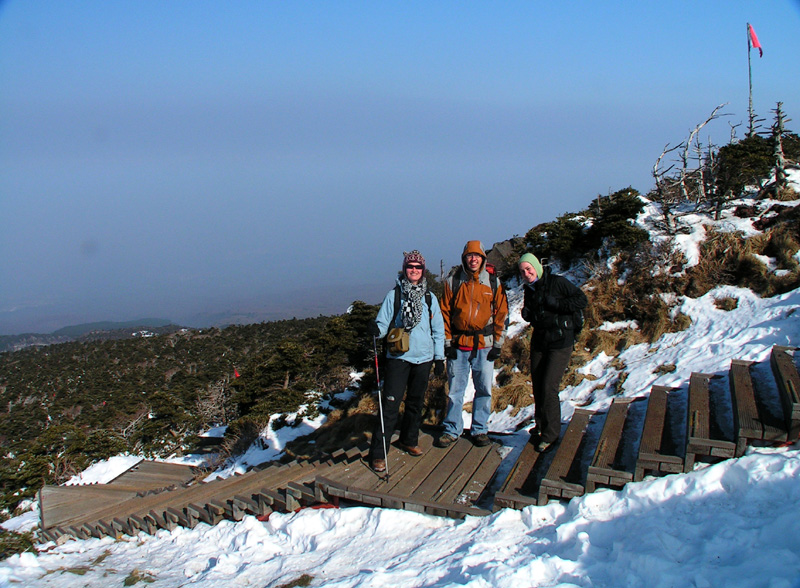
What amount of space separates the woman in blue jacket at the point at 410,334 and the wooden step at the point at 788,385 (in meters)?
2.97

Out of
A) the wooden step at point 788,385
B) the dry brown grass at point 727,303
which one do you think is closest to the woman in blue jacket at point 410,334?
the wooden step at point 788,385

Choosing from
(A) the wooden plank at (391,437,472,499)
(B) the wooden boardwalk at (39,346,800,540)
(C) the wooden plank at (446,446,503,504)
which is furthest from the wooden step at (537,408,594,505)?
(A) the wooden plank at (391,437,472,499)

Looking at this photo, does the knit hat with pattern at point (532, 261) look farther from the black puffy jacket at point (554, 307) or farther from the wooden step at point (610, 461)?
the wooden step at point (610, 461)

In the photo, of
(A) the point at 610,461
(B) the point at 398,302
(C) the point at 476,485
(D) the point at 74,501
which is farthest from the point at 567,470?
(D) the point at 74,501

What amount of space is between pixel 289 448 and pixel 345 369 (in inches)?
323

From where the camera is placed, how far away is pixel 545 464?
199 inches

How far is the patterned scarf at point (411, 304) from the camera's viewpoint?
16.6ft

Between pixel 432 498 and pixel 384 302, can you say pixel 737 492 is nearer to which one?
pixel 432 498

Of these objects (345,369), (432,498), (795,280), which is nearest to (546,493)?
(432,498)

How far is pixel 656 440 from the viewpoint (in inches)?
175

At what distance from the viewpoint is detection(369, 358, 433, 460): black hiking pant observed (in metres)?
5.18

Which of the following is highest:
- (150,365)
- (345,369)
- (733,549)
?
(733,549)

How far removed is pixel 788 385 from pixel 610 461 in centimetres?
169

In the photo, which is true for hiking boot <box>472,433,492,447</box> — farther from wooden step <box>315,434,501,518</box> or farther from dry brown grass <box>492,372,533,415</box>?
dry brown grass <box>492,372,533,415</box>
